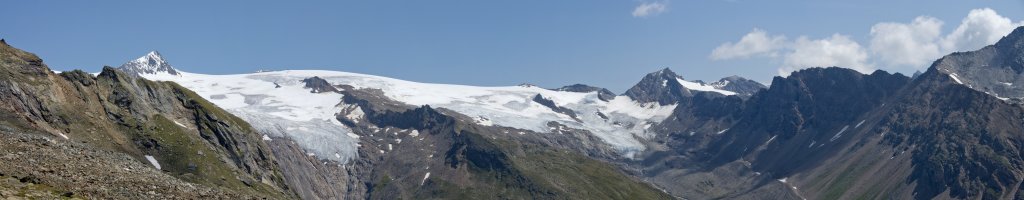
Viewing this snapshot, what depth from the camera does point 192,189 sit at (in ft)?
311

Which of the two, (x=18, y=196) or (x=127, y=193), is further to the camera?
(x=127, y=193)

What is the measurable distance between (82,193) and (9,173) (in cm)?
717

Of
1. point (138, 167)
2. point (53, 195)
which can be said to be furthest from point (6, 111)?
point (53, 195)

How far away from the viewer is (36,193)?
246ft

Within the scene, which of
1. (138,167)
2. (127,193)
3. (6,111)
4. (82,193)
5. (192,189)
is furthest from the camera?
(6,111)

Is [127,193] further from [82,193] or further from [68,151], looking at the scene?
[68,151]

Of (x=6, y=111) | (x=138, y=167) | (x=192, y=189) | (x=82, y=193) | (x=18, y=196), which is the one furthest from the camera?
(x=6, y=111)

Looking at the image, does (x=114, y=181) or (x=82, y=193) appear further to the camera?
(x=114, y=181)

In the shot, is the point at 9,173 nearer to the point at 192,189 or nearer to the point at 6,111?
the point at 192,189

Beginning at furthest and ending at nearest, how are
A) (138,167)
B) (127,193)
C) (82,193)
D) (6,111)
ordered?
(6,111) → (138,167) → (127,193) → (82,193)

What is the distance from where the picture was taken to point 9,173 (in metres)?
80.8

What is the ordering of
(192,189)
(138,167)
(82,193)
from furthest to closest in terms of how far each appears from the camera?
(138,167) → (192,189) → (82,193)

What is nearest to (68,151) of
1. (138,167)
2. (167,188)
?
(138,167)

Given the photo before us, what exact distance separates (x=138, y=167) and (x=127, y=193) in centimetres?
2088
